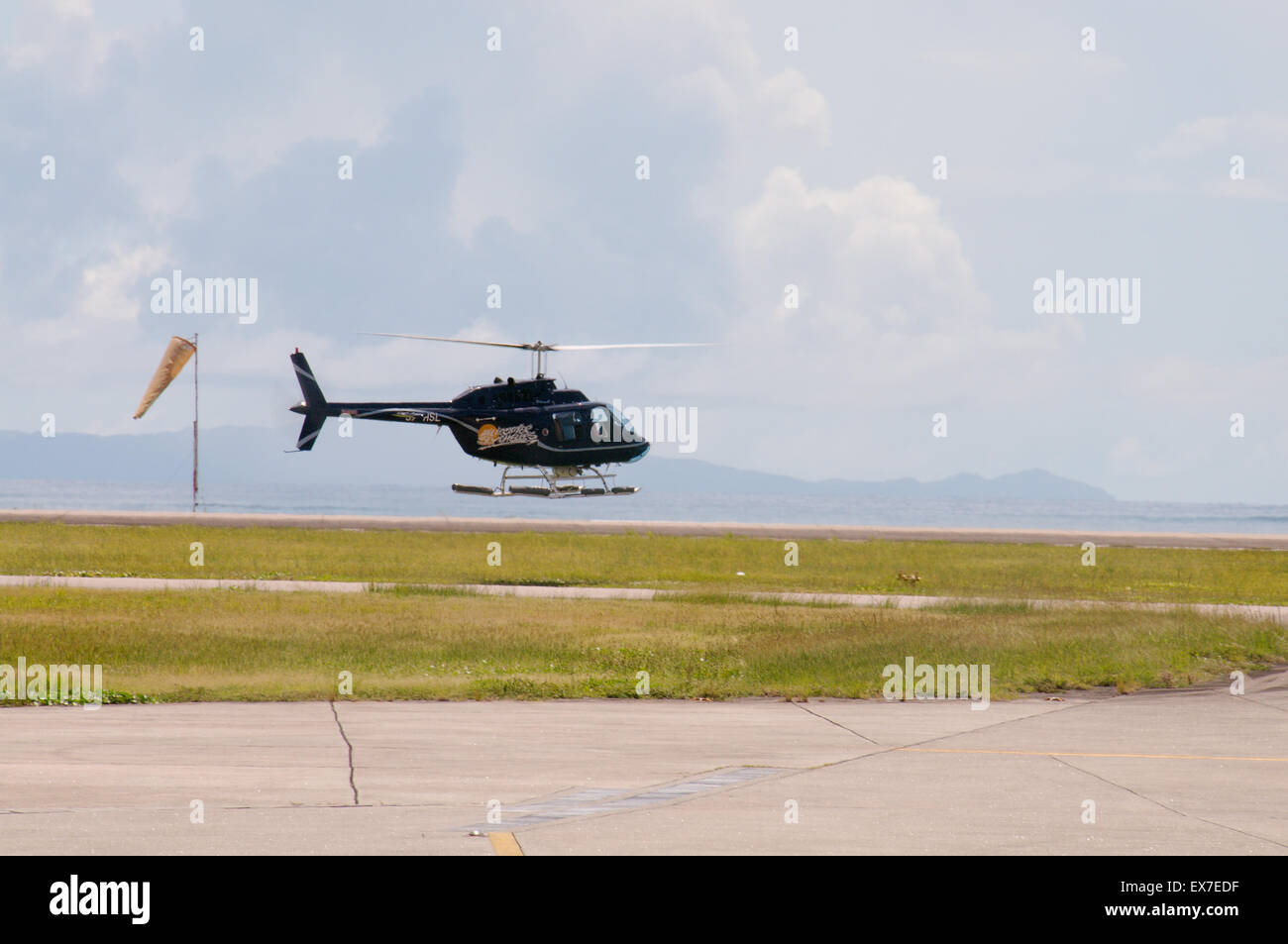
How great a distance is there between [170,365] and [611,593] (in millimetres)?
21630

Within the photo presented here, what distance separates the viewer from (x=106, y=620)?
27281 millimetres

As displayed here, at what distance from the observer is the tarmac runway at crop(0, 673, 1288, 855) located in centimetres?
980

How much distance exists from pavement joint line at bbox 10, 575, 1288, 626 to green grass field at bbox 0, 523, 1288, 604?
264 cm

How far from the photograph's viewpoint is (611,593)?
39312 millimetres

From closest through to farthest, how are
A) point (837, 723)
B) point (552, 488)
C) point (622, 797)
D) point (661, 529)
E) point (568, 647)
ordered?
point (622, 797), point (837, 723), point (568, 647), point (552, 488), point (661, 529)

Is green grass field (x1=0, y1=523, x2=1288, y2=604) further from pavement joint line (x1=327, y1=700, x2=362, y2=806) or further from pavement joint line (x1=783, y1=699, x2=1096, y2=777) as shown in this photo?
pavement joint line (x1=327, y1=700, x2=362, y2=806)

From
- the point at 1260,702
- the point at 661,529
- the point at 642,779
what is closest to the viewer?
the point at 642,779

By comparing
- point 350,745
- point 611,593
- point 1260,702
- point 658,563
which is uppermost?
point 350,745

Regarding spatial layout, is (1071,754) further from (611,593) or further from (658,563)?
(658,563)

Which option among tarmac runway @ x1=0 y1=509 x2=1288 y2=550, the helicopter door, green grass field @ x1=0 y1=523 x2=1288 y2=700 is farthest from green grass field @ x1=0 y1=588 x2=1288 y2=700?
tarmac runway @ x1=0 y1=509 x2=1288 y2=550

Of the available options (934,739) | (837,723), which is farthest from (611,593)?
(934,739)
